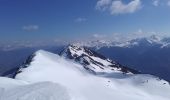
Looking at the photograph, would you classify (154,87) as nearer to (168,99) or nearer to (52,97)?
(168,99)

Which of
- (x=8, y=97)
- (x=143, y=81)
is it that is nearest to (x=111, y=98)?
(x=8, y=97)

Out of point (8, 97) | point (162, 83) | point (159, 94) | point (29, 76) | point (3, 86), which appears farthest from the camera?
point (162, 83)

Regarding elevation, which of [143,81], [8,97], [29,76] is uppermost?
[143,81]

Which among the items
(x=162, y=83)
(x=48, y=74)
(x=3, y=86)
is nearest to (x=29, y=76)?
(x=48, y=74)

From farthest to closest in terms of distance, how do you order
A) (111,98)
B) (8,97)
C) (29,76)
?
(29,76) → (111,98) → (8,97)

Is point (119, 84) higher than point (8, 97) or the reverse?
higher

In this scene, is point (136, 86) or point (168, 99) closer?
point (168, 99)

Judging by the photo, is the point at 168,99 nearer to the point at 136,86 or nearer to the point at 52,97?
the point at 136,86
